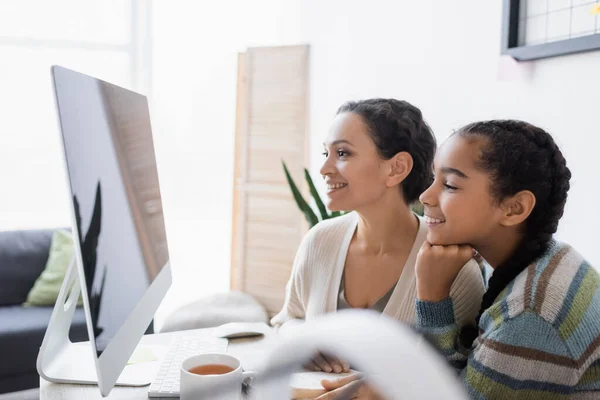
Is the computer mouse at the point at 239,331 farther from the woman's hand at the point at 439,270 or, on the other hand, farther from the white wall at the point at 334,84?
the white wall at the point at 334,84

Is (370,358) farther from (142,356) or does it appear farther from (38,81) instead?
(38,81)

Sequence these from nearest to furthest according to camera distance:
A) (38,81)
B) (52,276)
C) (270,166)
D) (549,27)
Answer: (549,27) < (52,276) < (270,166) < (38,81)

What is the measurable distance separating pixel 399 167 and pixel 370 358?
1201mm

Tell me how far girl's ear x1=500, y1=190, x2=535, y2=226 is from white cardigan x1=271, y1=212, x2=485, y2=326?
0.76ft

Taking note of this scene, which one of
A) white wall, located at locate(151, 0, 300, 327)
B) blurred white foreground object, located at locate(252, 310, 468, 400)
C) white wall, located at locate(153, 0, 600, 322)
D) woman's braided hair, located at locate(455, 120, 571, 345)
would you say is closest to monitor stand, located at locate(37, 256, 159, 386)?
woman's braided hair, located at locate(455, 120, 571, 345)

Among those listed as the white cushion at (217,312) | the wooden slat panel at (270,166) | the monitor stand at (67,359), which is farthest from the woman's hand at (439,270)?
the wooden slat panel at (270,166)

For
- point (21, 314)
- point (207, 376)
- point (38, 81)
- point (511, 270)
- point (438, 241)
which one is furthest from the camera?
point (38, 81)

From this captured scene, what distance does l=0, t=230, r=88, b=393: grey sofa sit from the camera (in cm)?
277

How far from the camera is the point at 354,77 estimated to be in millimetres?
3082

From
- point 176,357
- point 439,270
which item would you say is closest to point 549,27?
point 439,270

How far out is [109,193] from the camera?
35.8 inches

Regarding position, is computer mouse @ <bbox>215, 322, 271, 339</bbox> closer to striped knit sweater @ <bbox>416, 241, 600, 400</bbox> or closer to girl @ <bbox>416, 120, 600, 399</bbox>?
girl @ <bbox>416, 120, 600, 399</bbox>

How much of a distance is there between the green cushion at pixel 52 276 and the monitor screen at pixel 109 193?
7.26 feet

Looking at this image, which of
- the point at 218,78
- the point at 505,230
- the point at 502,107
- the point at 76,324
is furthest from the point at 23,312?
the point at 505,230
